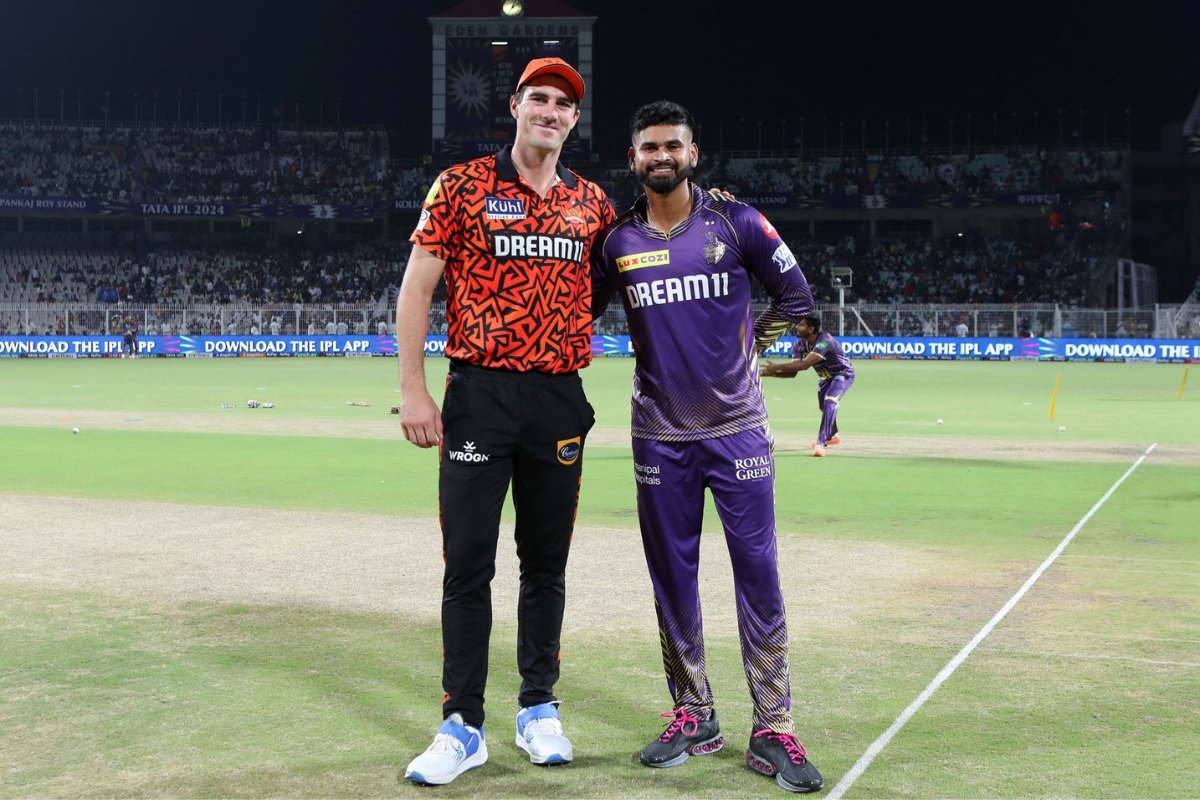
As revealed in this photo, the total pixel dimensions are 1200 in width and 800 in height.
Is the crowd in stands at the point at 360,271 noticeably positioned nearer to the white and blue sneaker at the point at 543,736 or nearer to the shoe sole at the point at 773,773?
the white and blue sneaker at the point at 543,736

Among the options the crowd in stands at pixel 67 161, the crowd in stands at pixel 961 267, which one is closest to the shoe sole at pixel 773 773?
the crowd in stands at pixel 961 267

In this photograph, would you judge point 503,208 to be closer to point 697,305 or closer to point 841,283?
point 697,305

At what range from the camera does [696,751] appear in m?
4.69

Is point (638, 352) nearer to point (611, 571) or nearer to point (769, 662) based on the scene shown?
point (769, 662)

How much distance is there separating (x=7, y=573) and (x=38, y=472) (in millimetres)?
6429

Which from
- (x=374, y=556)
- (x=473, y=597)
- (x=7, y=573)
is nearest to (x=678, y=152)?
(x=473, y=597)

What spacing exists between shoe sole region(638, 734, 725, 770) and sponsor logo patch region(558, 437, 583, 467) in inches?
45.8

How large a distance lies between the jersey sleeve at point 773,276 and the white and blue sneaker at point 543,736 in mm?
1723

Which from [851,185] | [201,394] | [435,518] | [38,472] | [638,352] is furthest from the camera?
[851,185]

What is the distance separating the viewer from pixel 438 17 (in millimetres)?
63062

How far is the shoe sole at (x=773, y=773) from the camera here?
13.9 ft

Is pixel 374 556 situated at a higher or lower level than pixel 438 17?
lower

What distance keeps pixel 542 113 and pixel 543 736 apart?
2386 millimetres

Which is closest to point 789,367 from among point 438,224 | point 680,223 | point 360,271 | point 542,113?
point 680,223
